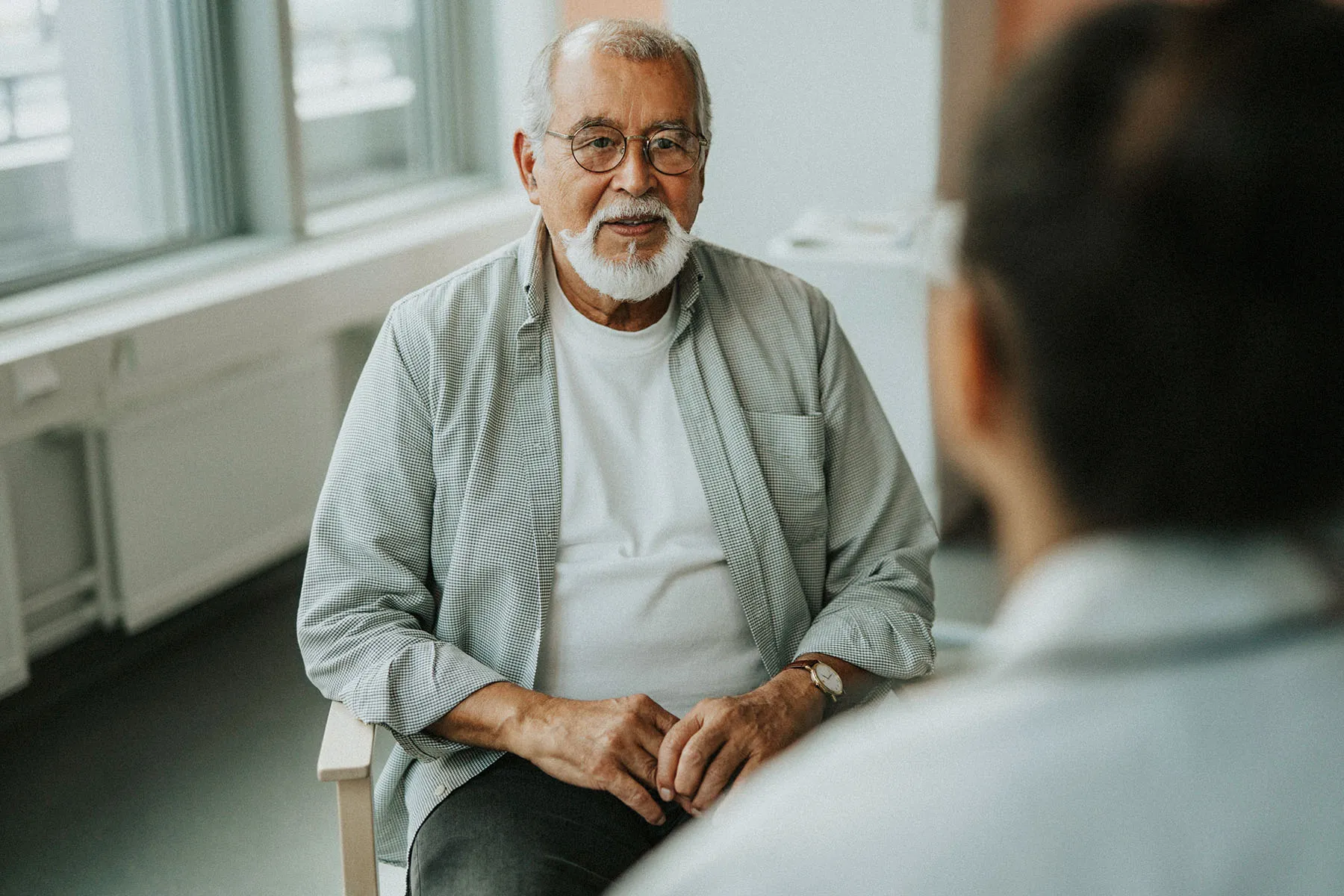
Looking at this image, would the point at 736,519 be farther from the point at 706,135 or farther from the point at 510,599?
the point at 706,135

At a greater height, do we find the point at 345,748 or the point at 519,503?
the point at 519,503

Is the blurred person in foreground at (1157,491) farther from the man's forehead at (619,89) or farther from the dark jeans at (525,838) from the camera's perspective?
the man's forehead at (619,89)

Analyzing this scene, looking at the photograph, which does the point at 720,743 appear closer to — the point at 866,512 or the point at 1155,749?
the point at 866,512

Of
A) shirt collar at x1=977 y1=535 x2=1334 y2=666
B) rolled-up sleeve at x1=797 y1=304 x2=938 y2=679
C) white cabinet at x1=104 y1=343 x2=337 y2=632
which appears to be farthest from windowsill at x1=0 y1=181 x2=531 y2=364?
shirt collar at x1=977 y1=535 x2=1334 y2=666

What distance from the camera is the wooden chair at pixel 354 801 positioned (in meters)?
1.55

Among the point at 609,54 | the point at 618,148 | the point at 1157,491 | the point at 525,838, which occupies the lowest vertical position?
the point at 525,838

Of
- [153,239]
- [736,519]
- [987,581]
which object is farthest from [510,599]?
[153,239]

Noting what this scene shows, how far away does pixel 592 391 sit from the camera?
1.88 meters

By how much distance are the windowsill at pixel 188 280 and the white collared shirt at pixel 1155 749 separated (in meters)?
2.75

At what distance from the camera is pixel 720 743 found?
1.64 m

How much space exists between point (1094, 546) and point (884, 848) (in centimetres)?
17

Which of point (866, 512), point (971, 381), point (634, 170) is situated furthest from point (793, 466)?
point (971, 381)

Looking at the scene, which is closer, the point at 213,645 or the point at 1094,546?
the point at 1094,546

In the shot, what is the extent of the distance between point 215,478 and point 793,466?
2270mm
